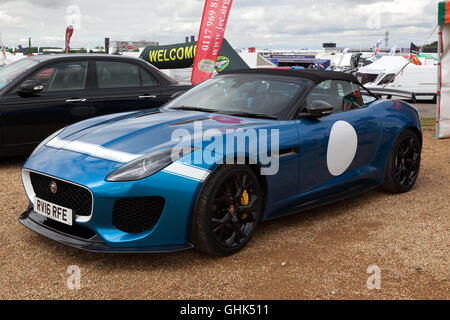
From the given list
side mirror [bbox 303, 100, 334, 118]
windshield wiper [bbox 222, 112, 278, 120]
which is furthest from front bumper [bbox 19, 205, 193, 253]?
side mirror [bbox 303, 100, 334, 118]

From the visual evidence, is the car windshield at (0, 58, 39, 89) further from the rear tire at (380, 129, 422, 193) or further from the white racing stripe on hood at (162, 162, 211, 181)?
the rear tire at (380, 129, 422, 193)

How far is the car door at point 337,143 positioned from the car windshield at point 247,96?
0.21 metres

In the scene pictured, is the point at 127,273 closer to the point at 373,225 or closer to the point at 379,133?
the point at 373,225

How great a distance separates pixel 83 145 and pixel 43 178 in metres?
0.36

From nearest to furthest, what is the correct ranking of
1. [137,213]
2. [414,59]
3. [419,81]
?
[137,213] → [414,59] → [419,81]

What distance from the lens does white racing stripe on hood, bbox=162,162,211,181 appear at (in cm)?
312

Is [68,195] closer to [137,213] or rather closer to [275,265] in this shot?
[137,213]

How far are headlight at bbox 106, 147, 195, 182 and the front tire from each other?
281mm

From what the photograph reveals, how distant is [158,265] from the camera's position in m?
3.34

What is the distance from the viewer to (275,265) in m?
3.38

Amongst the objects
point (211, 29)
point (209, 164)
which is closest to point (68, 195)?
point (209, 164)

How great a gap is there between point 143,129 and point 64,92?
326 cm
